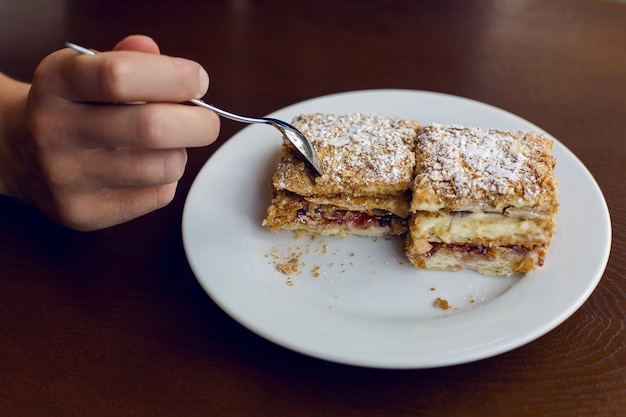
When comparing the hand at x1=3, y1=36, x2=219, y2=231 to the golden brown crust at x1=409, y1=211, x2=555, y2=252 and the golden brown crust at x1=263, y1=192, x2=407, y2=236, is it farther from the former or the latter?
the golden brown crust at x1=409, y1=211, x2=555, y2=252

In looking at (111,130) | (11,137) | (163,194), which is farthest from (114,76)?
(11,137)

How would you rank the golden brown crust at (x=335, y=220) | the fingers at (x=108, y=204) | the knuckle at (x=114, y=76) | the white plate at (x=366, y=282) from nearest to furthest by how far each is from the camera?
the knuckle at (x=114, y=76)
the white plate at (x=366, y=282)
the fingers at (x=108, y=204)
the golden brown crust at (x=335, y=220)

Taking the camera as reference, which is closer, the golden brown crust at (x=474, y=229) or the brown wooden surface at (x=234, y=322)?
the brown wooden surface at (x=234, y=322)

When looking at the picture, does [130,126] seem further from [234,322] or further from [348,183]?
[348,183]

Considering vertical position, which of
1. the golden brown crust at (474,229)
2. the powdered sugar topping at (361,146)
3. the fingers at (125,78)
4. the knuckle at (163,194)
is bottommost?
the golden brown crust at (474,229)

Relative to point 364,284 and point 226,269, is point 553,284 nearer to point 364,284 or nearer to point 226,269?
point 364,284

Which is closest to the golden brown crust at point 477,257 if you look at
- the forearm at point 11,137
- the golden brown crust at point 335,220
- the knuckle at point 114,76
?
the golden brown crust at point 335,220

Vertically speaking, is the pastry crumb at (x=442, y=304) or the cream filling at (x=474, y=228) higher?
the cream filling at (x=474, y=228)

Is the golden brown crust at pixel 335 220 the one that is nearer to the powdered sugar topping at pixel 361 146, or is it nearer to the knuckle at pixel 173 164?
the powdered sugar topping at pixel 361 146
